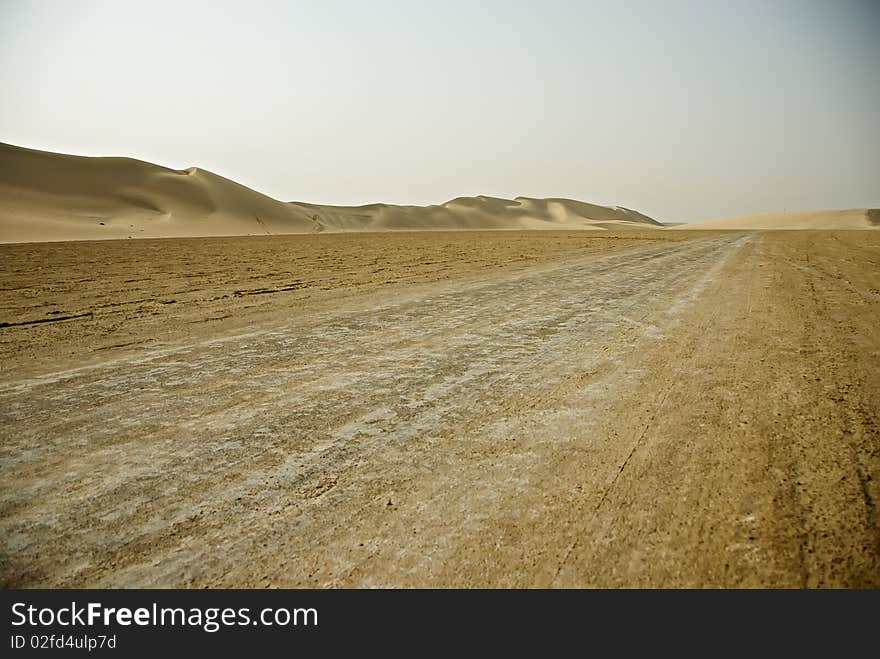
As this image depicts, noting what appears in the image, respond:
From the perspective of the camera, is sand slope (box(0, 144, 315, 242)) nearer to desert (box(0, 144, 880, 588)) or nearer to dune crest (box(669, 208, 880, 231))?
desert (box(0, 144, 880, 588))

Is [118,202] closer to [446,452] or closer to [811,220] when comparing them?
[446,452]

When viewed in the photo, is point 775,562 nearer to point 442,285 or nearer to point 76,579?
point 76,579

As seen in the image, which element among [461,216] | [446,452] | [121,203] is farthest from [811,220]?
[446,452]

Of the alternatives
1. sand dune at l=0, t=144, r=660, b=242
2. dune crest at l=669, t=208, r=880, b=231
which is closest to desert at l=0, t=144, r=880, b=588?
sand dune at l=0, t=144, r=660, b=242

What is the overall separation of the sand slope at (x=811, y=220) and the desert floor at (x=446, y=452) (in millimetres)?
91109

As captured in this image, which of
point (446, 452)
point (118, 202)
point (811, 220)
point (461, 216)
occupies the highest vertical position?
point (461, 216)

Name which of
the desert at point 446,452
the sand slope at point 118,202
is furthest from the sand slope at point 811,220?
the desert at point 446,452

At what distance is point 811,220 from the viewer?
3551 inches

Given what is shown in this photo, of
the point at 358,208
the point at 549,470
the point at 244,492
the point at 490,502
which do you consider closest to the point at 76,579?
the point at 244,492

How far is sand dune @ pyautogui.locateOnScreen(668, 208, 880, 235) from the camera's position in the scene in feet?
278

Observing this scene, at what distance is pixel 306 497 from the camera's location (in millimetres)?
2375

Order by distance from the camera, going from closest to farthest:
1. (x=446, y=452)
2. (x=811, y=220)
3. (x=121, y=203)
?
(x=446, y=452)
(x=121, y=203)
(x=811, y=220)

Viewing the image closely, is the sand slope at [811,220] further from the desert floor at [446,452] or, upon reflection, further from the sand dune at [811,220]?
the desert floor at [446,452]

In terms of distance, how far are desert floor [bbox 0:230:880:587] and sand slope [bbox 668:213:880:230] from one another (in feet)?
299
